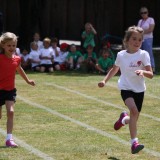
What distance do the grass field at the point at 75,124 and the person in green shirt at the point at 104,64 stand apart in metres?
2.16

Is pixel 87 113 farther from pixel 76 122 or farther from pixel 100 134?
pixel 100 134

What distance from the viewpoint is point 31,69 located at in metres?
20.1

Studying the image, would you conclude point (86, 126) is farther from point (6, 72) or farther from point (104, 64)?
point (104, 64)

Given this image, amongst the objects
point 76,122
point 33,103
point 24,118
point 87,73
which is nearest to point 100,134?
point 76,122

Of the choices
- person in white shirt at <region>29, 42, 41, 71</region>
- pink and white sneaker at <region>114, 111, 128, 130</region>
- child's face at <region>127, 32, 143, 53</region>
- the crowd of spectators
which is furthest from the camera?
person in white shirt at <region>29, 42, 41, 71</region>

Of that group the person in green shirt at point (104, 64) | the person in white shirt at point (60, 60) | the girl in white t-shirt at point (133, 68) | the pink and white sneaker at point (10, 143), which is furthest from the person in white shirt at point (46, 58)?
the girl in white t-shirt at point (133, 68)

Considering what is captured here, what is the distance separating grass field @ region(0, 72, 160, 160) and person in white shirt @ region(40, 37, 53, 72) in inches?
116

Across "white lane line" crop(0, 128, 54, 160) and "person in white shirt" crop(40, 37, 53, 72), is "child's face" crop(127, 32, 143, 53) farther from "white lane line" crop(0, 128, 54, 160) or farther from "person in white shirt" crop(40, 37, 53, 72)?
"person in white shirt" crop(40, 37, 53, 72)

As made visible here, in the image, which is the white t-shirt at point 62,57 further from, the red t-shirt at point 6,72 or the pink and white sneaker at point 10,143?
the pink and white sneaker at point 10,143

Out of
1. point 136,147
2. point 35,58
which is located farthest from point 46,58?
point 136,147

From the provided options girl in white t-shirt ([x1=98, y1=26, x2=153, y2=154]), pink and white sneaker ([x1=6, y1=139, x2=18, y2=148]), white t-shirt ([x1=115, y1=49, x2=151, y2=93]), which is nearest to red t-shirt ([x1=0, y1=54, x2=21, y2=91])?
pink and white sneaker ([x1=6, y1=139, x2=18, y2=148])

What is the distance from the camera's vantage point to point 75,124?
1075cm

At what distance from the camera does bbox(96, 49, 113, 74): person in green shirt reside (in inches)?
744

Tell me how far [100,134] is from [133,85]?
1505 mm
